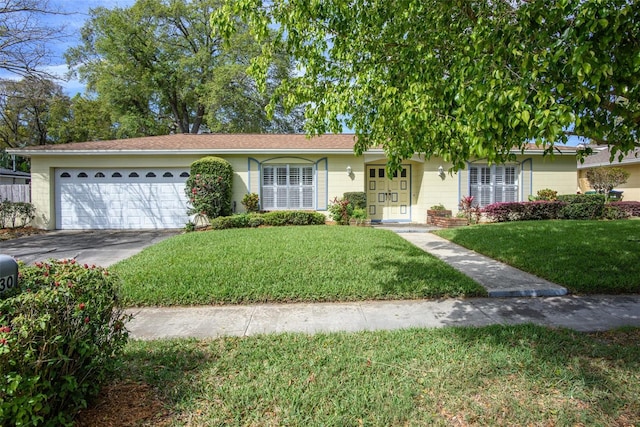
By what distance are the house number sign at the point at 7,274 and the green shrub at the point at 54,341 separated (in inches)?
2.2

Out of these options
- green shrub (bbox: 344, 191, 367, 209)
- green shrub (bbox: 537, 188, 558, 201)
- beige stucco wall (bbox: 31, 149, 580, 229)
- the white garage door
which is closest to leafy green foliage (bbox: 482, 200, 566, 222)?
green shrub (bbox: 537, 188, 558, 201)

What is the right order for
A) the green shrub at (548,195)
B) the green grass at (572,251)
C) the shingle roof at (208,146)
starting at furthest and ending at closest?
1. the green shrub at (548,195)
2. the shingle roof at (208,146)
3. the green grass at (572,251)

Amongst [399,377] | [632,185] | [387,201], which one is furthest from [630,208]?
[399,377]

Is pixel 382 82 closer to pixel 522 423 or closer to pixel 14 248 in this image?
pixel 522 423

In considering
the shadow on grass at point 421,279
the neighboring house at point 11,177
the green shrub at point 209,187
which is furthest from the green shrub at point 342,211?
the neighboring house at point 11,177

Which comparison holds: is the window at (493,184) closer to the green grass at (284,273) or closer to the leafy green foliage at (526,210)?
the leafy green foliage at (526,210)

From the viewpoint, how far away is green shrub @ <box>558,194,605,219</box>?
1408 centimetres

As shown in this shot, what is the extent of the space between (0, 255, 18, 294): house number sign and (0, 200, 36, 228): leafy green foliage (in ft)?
44.4

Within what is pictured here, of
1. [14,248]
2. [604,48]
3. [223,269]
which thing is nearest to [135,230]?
[14,248]

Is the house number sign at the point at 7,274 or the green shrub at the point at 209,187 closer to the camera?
the house number sign at the point at 7,274

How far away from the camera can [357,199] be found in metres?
13.9

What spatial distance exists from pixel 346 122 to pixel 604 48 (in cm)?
305

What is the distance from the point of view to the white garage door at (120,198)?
13.7 m

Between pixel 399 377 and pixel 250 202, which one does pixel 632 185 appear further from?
pixel 399 377
